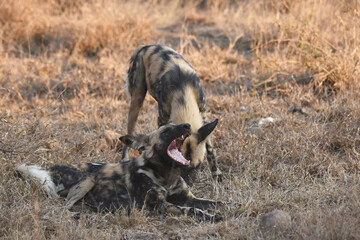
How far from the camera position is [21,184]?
144 inches

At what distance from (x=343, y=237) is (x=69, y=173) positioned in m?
2.01

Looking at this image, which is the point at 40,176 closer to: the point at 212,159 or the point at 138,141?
the point at 138,141

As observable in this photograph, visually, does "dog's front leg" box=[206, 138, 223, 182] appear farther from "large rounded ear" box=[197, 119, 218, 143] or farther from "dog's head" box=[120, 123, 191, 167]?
"dog's head" box=[120, 123, 191, 167]

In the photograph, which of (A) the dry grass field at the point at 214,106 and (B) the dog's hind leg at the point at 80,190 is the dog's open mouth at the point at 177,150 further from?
(B) the dog's hind leg at the point at 80,190

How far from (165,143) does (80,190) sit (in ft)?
2.30

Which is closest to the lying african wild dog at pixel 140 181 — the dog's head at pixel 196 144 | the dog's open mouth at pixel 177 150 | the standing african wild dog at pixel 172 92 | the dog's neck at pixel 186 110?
the dog's open mouth at pixel 177 150

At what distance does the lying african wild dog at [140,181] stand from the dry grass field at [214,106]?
138mm

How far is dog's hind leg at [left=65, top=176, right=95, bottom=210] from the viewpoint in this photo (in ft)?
11.8

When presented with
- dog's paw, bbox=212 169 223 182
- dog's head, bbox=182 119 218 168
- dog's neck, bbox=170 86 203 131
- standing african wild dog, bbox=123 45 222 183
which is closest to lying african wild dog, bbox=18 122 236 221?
dog's head, bbox=182 119 218 168

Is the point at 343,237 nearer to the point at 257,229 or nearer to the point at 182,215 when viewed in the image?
the point at 257,229

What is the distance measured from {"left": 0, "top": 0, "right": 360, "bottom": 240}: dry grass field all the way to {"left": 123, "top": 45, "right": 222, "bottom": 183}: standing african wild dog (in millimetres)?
260

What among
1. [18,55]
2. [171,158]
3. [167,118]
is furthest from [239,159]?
[18,55]

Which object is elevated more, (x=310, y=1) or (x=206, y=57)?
(x=310, y=1)

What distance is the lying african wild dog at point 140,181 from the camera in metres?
3.59
